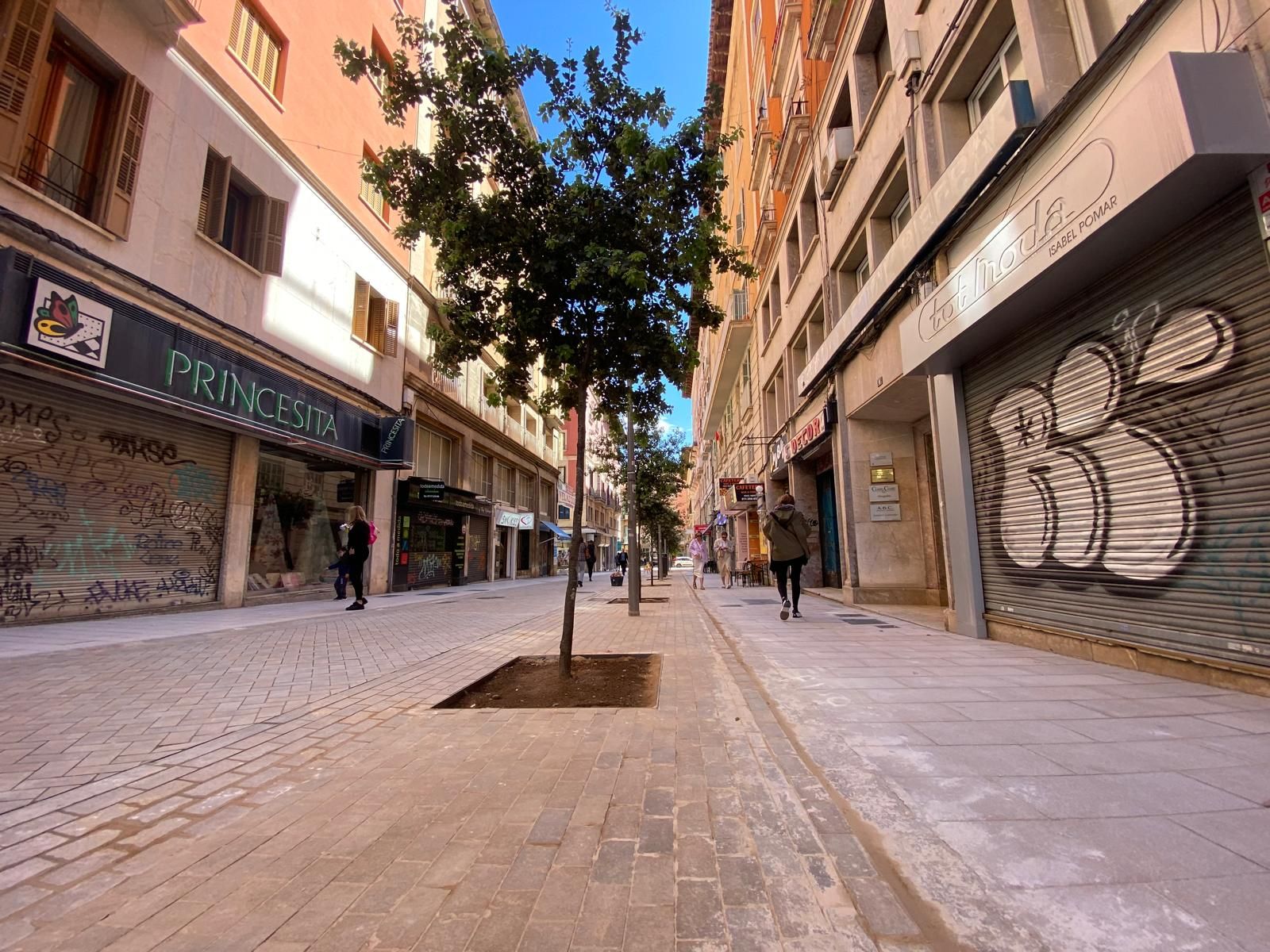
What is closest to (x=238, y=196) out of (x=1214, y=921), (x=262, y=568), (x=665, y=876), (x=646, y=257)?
(x=262, y=568)

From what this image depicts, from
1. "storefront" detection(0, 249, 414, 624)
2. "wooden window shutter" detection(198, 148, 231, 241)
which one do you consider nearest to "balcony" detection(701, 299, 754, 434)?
"wooden window shutter" detection(198, 148, 231, 241)

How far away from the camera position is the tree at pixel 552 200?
5207 mm

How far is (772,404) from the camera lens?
20391mm

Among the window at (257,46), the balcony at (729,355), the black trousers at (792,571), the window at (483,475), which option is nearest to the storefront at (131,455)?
the window at (257,46)

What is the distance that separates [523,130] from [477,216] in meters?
1.04

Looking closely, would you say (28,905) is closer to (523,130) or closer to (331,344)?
(523,130)

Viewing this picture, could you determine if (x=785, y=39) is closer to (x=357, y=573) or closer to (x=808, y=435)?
(x=808, y=435)

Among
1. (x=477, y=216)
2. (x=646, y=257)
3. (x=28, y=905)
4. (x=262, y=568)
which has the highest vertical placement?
(x=477, y=216)

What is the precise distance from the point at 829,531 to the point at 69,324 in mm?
14933

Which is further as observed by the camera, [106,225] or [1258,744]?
[106,225]

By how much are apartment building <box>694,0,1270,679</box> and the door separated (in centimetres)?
363

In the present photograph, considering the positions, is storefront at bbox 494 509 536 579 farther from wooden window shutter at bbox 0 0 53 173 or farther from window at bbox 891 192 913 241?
window at bbox 891 192 913 241

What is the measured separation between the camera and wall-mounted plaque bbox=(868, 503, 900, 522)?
10969mm

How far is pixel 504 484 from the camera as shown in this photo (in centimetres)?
2952
